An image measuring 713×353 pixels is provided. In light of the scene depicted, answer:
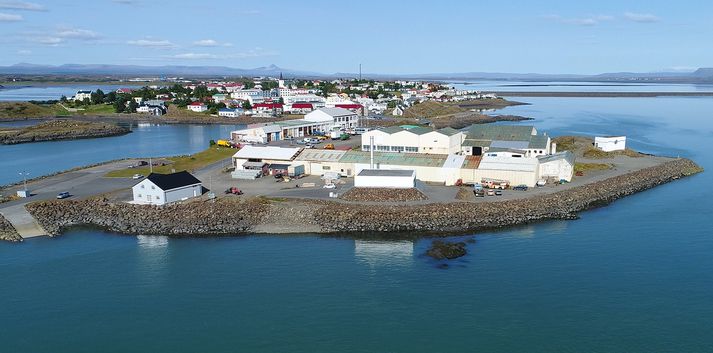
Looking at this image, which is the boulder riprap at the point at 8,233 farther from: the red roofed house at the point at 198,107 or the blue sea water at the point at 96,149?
the red roofed house at the point at 198,107

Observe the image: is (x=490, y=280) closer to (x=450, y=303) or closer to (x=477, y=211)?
(x=450, y=303)

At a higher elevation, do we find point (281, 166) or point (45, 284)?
point (281, 166)

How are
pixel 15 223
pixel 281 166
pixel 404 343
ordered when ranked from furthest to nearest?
1. pixel 281 166
2. pixel 15 223
3. pixel 404 343

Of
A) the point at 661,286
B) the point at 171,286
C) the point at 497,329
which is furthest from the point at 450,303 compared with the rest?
the point at 171,286

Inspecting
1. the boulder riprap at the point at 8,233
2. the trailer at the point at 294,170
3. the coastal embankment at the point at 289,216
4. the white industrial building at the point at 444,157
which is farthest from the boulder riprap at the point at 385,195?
the boulder riprap at the point at 8,233

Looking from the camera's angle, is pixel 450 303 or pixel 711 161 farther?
pixel 711 161

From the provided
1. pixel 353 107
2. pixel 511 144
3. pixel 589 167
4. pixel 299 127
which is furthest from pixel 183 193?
pixel 353 107

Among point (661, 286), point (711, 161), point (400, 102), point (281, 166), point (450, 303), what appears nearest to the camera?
point (450, 303)
